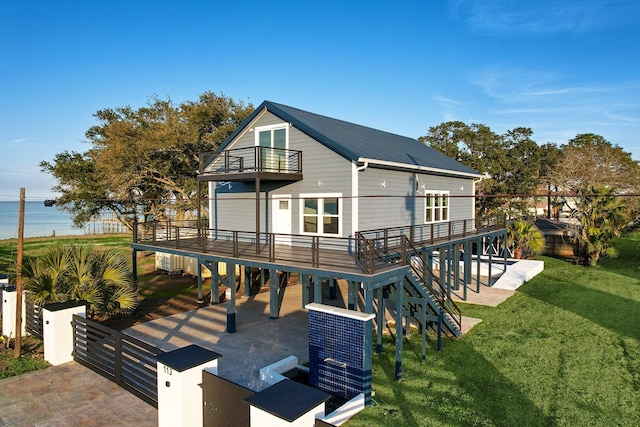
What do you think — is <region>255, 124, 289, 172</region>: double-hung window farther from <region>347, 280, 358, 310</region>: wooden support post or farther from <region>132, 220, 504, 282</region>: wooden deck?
<region>347, 280, 358, 310</region>: wooden support post

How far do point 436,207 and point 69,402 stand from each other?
15.2 meters

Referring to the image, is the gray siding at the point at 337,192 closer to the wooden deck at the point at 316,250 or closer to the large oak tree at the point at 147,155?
the wooden deck at the point at 316,250

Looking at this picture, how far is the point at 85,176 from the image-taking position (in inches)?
1230

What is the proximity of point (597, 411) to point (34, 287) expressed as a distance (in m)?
12.6

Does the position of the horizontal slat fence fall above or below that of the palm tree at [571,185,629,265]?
below

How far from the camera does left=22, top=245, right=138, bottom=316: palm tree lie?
9742 millimetres

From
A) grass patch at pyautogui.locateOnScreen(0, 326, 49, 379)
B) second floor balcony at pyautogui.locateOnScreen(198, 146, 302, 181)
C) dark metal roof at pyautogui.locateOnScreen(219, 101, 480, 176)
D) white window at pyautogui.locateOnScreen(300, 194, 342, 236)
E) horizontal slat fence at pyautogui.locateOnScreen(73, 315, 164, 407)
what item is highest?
dark metal roof at pyautogui.locateOnScreen(219, 101, 480, 176)

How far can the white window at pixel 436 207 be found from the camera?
17392 millimetres

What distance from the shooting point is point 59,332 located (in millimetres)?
8938

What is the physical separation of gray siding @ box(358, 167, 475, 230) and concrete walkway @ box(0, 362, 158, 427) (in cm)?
800

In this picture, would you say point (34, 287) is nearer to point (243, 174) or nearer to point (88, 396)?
point (88, 396)

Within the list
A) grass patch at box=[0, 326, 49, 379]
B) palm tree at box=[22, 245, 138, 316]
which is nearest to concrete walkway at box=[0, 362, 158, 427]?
grass patch at box=[0, 326, 49, 379]

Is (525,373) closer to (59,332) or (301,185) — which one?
(301,185)

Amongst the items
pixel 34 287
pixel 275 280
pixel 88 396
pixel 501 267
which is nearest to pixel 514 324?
pixel 275 280
